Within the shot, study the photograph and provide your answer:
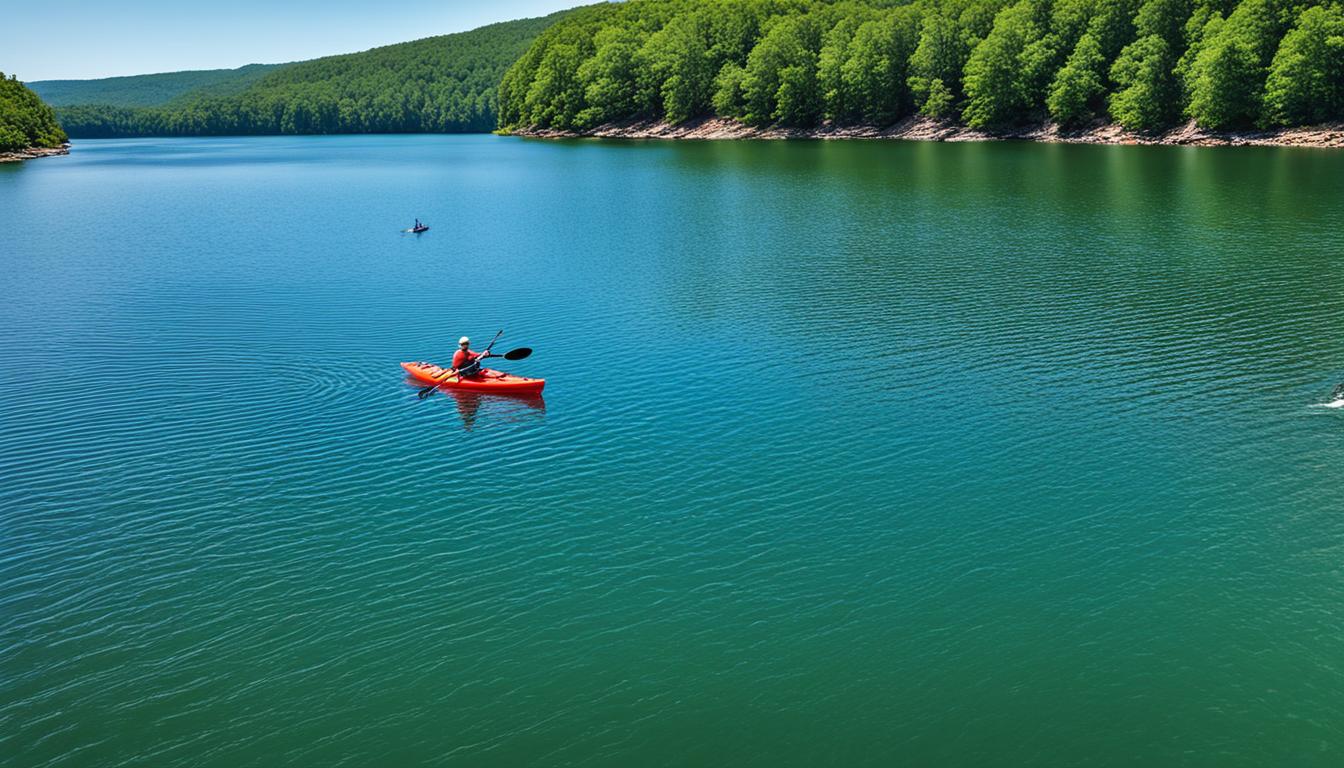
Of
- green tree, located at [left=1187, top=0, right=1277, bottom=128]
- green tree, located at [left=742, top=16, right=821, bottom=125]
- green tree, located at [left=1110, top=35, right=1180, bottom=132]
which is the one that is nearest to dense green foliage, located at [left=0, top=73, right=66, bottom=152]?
green tree, located at [left=742, top=16, right=821, bottom=125]

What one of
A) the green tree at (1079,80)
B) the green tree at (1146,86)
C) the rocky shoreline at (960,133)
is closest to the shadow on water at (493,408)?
the rocky shoreline at (960,133)

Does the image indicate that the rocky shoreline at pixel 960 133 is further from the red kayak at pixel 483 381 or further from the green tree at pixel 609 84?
the red kayak at pixel 483 381

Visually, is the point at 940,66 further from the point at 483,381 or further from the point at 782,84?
the point at 483,381

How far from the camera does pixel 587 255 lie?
5884cm

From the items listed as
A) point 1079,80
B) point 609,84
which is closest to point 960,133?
point 1079,80

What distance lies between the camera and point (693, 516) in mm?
23859

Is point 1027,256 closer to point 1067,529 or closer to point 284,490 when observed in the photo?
point 1067,529

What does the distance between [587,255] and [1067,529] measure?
132ft

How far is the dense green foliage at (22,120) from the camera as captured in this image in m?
159

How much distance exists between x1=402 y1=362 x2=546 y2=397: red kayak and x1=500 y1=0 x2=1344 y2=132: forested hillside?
105638mm

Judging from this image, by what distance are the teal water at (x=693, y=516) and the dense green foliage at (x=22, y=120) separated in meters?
132

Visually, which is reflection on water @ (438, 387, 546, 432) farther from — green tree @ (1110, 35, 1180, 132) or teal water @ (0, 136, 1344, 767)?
green tree @ (1110, 35, 1180, 132)

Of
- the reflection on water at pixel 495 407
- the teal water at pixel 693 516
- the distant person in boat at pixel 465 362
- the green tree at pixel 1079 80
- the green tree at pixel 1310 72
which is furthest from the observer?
the green tree at pixel 1079 80

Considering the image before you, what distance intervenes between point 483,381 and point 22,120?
17327 cm
